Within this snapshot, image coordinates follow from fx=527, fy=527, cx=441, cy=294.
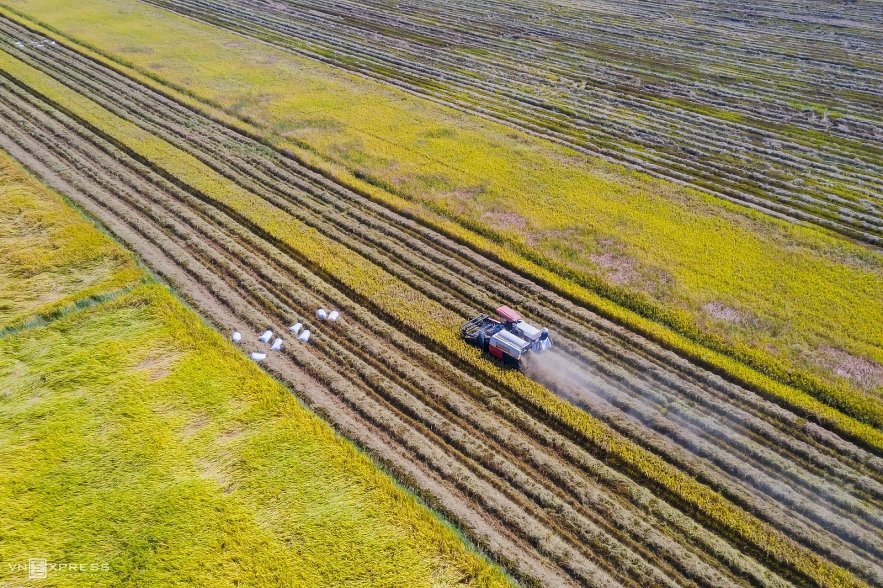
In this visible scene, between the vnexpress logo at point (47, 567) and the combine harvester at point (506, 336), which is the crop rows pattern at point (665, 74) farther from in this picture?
the vnexpress logo at point (47, 567)

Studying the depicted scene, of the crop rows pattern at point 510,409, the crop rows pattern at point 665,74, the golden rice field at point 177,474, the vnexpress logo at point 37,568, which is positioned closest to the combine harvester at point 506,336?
the crop rows pattern at point 510,409

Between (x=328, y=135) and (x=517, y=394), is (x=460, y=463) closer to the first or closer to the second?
(x=517, y=394)

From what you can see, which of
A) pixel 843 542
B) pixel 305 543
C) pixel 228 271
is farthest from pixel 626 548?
pixel 228 271

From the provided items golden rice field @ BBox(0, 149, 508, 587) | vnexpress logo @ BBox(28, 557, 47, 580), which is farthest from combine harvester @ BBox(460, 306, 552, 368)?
vnexpress logo @ BBox(28, 557, 47, 580)

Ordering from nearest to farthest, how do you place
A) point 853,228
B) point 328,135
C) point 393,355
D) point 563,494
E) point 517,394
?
1. point 563,494
2. point 517,394
3. point 393,355
4. point 853,228
5. point 328,135

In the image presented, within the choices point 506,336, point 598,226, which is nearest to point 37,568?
point 506,336

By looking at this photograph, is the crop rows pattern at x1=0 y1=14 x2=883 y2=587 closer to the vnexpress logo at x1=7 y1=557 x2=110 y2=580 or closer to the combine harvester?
the combine harvester

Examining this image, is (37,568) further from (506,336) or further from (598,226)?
(598,226)
